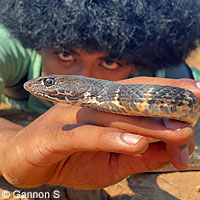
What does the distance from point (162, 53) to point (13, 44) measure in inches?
77.1

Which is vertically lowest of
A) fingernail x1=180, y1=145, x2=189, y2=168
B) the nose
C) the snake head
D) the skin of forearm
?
the skin of forearm

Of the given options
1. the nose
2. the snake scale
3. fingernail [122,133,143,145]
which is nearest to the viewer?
fingernail [122,133,143,145]

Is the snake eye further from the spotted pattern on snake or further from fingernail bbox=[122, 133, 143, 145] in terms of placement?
fingernail bbox=[122, 133, 143, 145]

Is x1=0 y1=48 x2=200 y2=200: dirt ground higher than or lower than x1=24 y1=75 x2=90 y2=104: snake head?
lower

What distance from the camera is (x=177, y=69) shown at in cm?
445

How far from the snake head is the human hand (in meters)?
0.08

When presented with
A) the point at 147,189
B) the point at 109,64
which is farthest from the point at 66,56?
the point at 147,189

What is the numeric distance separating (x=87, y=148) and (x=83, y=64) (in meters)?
1.86

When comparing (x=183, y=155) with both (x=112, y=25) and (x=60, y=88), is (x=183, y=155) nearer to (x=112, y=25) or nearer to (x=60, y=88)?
(x=60, y=88)

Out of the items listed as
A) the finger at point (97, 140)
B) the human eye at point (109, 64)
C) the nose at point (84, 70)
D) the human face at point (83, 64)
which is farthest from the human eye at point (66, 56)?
the finger at point (97, 140)

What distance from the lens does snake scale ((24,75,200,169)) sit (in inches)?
63.5

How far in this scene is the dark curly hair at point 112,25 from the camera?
3.07 meters

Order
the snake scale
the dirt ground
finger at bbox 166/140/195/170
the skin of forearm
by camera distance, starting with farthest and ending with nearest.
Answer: the dirt ground, the skin of forearm, finger at bbox 166/140/195/170, the snake scale

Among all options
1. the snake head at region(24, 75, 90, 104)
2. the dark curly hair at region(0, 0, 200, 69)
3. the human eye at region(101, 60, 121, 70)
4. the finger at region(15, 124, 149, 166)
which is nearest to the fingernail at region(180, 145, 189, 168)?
the finger at region(15, 124, 149, 166)
